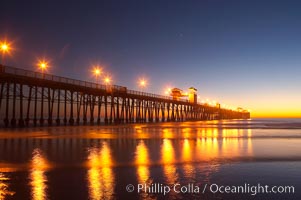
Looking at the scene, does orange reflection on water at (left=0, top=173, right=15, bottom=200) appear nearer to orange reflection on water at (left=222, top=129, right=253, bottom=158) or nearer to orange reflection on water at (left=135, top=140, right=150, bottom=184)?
orange reflection on water at (left=135, top=140, right=150, bottom=184)

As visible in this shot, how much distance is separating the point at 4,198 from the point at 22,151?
8537 millimetres

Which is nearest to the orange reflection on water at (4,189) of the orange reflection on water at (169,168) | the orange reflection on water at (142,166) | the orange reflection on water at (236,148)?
the orange reflection on water at (142,166)

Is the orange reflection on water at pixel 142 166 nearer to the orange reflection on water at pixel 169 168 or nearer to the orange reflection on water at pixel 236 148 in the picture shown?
the orange reflection on water at pixel 169 168

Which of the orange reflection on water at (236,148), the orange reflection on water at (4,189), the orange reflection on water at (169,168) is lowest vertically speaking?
the orange reflection on water at (4,189)

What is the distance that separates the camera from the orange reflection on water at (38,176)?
735 centimetres

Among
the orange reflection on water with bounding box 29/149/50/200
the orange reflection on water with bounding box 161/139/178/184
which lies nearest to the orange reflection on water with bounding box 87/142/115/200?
the orange reflection on water with bounding box 29/149/50/200

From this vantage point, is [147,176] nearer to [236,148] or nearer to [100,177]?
[100,177]

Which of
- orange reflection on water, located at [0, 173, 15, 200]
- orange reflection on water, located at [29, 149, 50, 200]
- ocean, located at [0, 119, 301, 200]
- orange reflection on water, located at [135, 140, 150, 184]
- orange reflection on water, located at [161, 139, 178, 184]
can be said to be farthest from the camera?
orange reflection on water, located at [135, 140, 150, 184]

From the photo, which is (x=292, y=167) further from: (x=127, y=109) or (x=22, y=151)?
(x=127, y=109)

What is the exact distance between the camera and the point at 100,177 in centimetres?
915

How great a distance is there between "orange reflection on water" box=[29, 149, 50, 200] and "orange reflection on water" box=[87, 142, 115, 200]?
979 millimetres

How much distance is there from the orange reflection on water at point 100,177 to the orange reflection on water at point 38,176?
3.21 feet

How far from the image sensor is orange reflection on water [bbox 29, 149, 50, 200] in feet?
24.1

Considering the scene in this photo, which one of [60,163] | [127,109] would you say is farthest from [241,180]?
[127,109]
